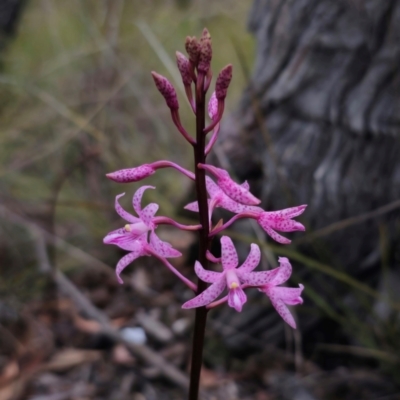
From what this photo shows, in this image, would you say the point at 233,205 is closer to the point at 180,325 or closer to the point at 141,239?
the point at 141,239

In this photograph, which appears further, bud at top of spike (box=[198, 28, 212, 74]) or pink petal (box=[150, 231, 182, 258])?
pink petal (box=[150, 231, 182, 258])

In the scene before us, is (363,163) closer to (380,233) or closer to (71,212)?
(380,233)

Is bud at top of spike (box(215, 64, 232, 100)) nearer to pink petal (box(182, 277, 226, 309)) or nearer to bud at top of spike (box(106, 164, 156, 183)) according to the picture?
bud at top of spike (box(106, 164, 156, 183))

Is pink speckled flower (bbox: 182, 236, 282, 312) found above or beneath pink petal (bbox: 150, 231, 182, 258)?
beneath

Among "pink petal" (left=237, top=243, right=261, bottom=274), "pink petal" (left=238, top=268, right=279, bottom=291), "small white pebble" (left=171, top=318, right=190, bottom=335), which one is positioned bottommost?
"small white pebble" (left=171, top=318, right=190, bottom=335)

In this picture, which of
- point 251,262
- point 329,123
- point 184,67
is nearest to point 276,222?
point 251,262

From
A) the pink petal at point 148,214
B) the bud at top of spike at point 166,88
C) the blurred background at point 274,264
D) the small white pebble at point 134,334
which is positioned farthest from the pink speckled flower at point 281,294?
the small white pebble at point 134,334

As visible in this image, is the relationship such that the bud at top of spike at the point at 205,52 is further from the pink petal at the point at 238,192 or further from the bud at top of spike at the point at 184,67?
the pink petal at the point at 238,192

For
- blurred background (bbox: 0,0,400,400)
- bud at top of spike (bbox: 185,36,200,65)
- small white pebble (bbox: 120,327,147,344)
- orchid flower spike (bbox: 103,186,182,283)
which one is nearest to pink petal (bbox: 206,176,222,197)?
orchid flower spike (bbox: 103,186,182,283)
